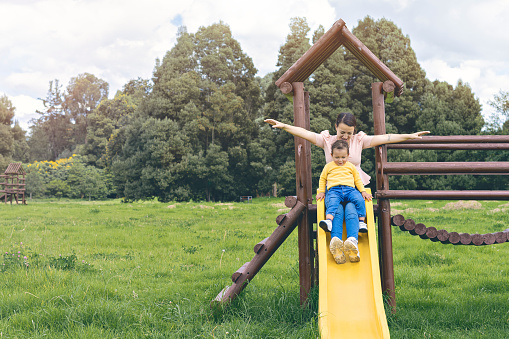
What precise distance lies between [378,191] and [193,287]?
9.85 ft

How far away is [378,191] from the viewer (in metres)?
4.91

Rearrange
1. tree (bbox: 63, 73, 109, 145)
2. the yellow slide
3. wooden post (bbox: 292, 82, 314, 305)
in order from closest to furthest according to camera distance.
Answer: the yellow slide, wooden post (bbox: 292, 82, 314, 305), tree (bbox: 63, 73, 109, 145)

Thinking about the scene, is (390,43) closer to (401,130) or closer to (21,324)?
(401,130)

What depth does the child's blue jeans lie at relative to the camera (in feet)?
14.6

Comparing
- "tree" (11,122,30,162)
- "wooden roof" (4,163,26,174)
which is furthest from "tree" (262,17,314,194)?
"tree" (11,122,30,162)

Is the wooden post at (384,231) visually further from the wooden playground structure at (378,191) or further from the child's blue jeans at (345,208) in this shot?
the child's blue jeans at (345,208)

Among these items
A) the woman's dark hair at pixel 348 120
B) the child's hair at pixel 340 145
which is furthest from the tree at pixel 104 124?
the child's hair at pixel 340 145

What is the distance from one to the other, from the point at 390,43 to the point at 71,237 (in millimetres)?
25741

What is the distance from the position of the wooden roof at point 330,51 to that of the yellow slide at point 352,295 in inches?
69.7

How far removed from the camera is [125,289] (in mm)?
5609

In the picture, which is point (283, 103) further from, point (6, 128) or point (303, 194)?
point (6, 128)

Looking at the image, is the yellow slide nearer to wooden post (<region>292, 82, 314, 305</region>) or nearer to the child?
the child

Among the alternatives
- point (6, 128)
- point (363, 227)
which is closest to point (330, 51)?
point (363, 227)

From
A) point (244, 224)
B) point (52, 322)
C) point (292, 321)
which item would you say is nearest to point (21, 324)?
point (52, 322)
